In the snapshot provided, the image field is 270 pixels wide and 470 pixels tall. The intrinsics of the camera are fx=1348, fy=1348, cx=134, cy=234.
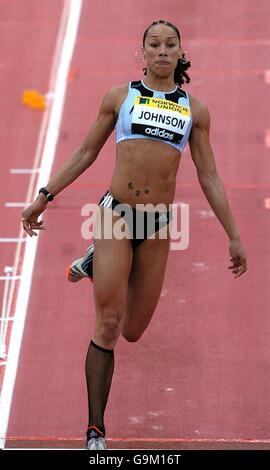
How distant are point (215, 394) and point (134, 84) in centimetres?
280

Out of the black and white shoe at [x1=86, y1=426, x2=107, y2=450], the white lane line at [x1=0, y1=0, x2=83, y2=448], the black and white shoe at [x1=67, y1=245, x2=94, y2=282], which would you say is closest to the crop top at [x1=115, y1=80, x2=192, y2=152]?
the black and white shoe at [x1=67, y1=245, x2=94, y2=282]

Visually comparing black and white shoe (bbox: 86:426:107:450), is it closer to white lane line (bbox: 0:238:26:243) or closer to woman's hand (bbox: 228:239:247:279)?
woman's hand (bbox: 228:239:247:279)

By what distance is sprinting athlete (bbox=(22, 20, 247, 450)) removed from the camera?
899 cm

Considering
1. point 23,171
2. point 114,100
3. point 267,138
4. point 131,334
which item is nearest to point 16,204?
point 23,171

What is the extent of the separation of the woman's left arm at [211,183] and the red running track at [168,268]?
5.03ft

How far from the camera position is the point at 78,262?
380 inches

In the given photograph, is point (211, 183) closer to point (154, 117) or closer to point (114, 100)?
point (154, 117)

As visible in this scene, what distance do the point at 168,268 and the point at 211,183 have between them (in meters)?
3.48

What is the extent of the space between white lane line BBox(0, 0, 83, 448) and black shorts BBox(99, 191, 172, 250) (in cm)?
195

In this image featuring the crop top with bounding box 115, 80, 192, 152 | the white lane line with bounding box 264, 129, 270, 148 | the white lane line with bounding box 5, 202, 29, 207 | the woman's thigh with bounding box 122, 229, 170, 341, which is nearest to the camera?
the crop top with bounding box 115, 80, 192, 152

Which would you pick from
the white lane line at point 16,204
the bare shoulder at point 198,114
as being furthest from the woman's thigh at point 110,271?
the white lane line at point 16,204

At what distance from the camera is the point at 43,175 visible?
14.4m
